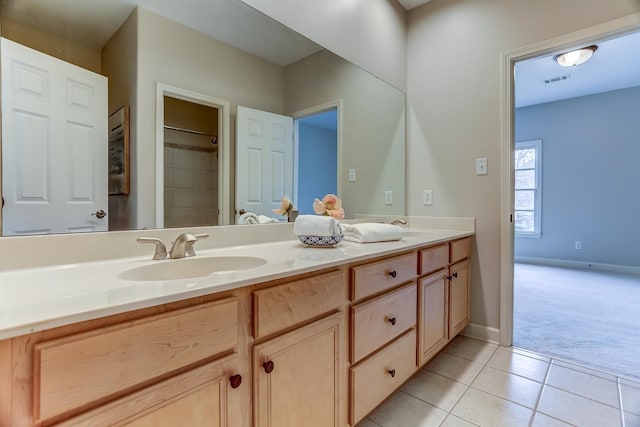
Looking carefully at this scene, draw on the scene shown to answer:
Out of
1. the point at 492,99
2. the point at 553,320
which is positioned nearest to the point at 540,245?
the point at 553,320

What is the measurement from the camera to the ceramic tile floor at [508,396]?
1.37 metres

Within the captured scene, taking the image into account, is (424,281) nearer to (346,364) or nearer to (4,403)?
(346,364)

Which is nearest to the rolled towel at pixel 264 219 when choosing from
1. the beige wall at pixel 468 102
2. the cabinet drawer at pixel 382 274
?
the cabinet drawer at pixel 382 274

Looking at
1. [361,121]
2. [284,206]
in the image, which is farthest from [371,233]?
[361,121]

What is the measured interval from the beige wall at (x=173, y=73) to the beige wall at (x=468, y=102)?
144 cm

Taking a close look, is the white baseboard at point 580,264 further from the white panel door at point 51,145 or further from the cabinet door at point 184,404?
the white panel door at point 51,145

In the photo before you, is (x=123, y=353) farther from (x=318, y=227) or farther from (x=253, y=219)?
(x=253, y=219)

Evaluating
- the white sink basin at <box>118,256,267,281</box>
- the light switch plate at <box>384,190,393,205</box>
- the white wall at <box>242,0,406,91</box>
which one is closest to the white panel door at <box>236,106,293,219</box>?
the white sink basin at <box>118,256,267,281</box>

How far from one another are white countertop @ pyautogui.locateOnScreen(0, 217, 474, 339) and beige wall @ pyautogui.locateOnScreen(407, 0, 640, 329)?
4.04 ft

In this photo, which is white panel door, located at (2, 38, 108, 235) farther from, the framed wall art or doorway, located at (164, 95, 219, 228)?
doorway, located at (164, 95, 219, 228)

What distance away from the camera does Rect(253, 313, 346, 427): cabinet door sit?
0.86m

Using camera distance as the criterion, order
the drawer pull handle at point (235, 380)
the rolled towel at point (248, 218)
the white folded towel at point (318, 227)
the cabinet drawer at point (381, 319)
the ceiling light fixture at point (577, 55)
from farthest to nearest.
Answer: the ceiling light fixture at point (577, 55)
the rolled towel at point (248, 218)
the white folded towel at point (318, 227)
the cabinet drawer at point (381, 319)
the drawer pull handle at point (235, 380)

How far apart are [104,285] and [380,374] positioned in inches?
41.8

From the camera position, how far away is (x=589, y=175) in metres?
4.43
